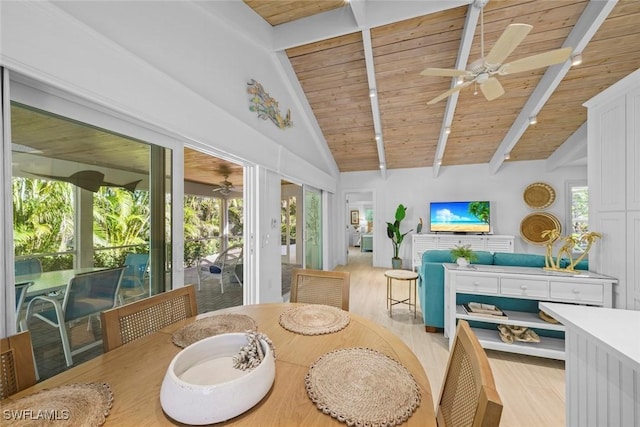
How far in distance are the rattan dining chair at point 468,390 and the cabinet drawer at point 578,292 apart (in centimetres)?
194

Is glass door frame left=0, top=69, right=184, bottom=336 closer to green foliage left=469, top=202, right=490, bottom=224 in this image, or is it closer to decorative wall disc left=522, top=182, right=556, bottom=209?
green foliage left=469, top=202, right=490, bottom=224

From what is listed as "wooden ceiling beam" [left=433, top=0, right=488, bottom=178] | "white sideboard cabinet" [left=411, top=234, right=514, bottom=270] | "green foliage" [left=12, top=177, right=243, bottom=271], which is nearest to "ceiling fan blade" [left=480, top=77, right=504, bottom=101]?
"wooden ceiling beam" [left=433, top=0, right=488, bottom=178]

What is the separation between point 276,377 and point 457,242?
557 centimetres

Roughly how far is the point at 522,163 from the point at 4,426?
23.8 feet

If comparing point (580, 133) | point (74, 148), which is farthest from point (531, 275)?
point (580, 133)

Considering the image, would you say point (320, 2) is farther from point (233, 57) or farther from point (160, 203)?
point (160, 203)

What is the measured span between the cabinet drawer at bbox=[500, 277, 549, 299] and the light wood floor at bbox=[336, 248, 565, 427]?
59 centimetres

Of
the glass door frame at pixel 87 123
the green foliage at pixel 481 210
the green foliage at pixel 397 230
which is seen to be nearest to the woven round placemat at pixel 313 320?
the glass door frame at pixel 87 123

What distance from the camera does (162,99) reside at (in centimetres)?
155

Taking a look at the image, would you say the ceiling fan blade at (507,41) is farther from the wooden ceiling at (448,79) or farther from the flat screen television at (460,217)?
the flat screen television at (460,217)

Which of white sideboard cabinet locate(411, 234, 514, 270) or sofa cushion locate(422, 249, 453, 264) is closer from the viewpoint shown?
sofa cushion locate(422, 249, 453, 264)

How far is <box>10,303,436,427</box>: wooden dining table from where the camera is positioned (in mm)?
615

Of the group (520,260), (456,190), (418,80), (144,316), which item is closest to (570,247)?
(520,260)

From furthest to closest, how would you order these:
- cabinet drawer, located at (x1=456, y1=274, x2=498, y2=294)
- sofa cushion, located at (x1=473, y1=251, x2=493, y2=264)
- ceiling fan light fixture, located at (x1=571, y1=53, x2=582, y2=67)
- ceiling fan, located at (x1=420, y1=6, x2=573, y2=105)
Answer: ceiling fan light fixture, located at (x1=571, y1=53, x2=582, y2=67)
sofa cushion, located at (x1=473, y1=251, x2=493, y2=264)
cabinet drawer, located at (x1=456, y1=274, x2=498, y2=294)
ceiling fan, located at (x1=420, y1=6, x2=573, y2=105)
